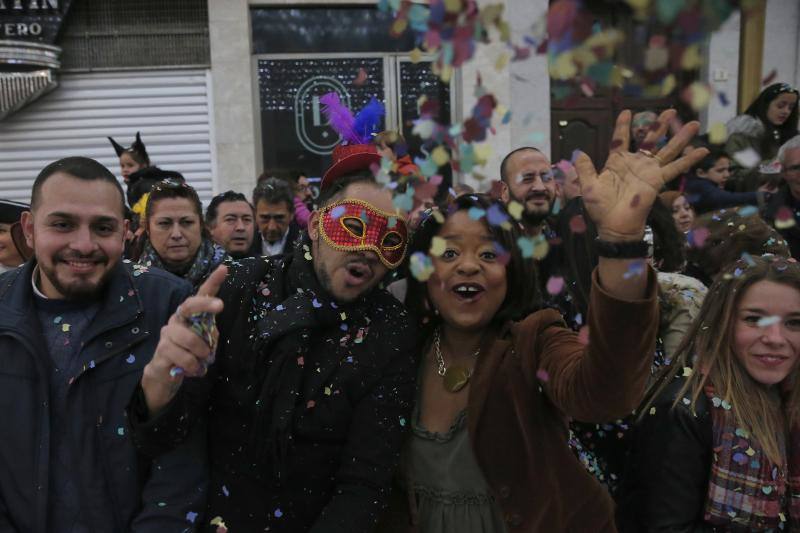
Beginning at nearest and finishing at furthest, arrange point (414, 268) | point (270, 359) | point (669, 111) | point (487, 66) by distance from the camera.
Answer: point (669, 111)
point (414, 268)
point (270, 359)
point (487, 66)

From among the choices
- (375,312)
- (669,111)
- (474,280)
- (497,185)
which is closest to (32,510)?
(375,312)

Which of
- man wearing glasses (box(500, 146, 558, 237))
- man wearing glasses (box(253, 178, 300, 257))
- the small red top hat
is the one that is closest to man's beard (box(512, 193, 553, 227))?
man wearing glasses (box(500, 146, 558, 237))

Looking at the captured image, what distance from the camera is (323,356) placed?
1.90 m

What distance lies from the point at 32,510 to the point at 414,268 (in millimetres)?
1300

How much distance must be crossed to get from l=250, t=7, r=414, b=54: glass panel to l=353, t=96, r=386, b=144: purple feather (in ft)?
21.4

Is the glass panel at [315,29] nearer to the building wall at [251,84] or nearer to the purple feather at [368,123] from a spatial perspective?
the building wall at [251,84]

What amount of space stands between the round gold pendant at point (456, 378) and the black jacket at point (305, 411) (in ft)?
0.36

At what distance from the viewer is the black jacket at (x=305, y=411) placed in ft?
5.99

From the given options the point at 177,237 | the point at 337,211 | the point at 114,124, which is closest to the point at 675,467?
the point at 337,211

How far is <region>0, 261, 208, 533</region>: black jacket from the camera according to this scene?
6.00 feet

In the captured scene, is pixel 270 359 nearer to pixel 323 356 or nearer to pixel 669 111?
pixel 323 356

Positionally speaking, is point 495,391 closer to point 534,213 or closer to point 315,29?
point 534,213

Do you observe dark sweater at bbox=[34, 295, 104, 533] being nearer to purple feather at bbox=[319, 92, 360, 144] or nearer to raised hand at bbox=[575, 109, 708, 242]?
purple feather at bbox=[319, 92, 360, 144]

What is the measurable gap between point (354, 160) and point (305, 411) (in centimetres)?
79
